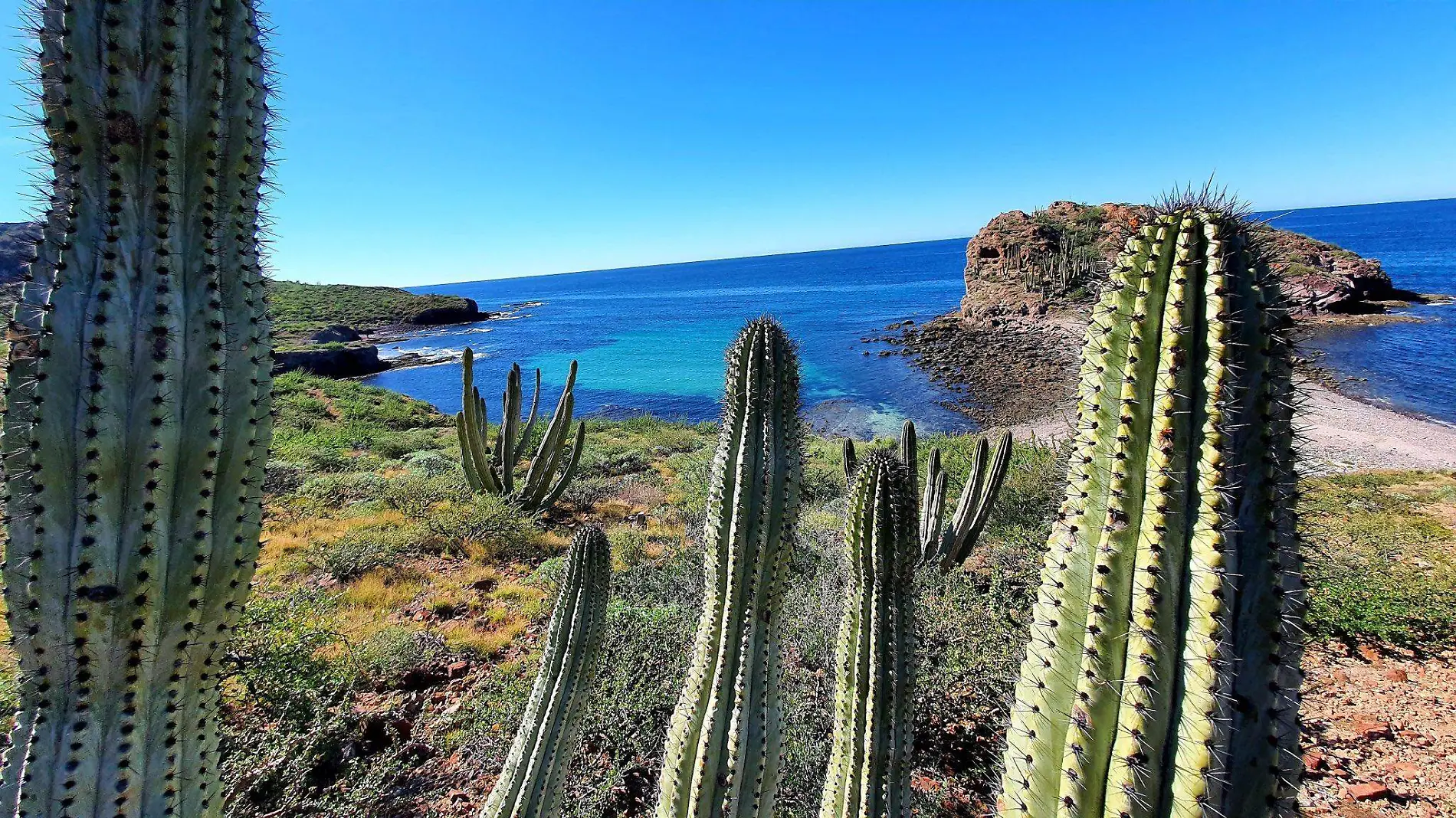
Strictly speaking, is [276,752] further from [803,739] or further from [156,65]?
[156,65]

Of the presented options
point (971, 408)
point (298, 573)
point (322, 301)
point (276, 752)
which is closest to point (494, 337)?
point (322, 301)

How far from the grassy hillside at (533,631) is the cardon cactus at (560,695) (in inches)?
29.8

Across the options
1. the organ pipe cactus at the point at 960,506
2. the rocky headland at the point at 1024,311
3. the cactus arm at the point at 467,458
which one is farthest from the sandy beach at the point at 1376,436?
the cactus arm at the point at 467,458

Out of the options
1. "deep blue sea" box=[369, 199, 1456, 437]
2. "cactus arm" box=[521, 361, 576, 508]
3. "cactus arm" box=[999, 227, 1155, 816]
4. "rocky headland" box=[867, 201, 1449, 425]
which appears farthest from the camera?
"rocky headland" box=[867, 201, 1449, 425]

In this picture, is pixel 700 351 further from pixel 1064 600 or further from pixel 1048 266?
pixel 1064 600

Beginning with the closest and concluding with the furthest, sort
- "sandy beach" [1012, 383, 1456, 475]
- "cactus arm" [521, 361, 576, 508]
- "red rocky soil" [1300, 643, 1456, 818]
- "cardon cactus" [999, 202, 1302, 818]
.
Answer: "cardon cactus" [999, 202, 1302, 818] < "red rocky soil" [1300, 643, 1456, 818] < "cactus arm" [521, 361, 576, 508] < "sandy beach" [1012, 383, 1456, 475]

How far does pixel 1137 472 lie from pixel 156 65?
2.62 m

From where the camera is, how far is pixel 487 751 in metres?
3.87

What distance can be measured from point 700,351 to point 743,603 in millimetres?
43053

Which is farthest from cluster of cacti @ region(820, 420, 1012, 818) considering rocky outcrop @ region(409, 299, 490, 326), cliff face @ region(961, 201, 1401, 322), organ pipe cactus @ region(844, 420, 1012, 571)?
rocky outcrop @ region(409, 299, 490, 326)

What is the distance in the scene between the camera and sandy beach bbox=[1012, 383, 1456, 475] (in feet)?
45.2

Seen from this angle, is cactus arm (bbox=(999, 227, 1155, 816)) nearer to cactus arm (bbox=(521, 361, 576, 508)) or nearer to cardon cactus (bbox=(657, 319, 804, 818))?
cardon cactus (bbox=(657, 319, 804, 818))

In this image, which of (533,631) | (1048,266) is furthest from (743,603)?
(1048,266)

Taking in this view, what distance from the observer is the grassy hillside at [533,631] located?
3648 mm
